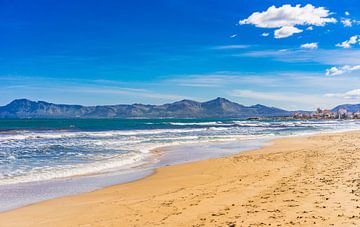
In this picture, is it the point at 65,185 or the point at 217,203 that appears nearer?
the point at 217,203

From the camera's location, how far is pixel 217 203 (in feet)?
28.6

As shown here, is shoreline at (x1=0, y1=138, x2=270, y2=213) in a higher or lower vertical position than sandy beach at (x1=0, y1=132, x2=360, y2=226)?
lower

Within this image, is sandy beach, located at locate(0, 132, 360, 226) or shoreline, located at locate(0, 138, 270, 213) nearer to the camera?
sandy beach, located at locate(0, 132, 360, 226)

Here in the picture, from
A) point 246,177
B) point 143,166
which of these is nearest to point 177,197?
point 246,177

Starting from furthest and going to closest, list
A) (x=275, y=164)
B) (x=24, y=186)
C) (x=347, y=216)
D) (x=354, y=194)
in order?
1. (x=275, y=164)
2. (x=24, y=186)
3. (x=354, y=194)
4. (x=347, y=216)

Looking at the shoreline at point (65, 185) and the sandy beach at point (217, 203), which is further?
the shoreline at point (65, 185)

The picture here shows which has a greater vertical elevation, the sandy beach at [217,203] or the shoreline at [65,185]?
the sandy beach at [217,203]

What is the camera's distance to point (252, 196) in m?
9.29

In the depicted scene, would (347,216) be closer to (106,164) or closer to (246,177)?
(246,177)

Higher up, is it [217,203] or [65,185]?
[217,203]

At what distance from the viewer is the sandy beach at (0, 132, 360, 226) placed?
7.25m

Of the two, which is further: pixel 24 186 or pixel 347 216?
pixel 24 186

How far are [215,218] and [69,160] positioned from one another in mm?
12414

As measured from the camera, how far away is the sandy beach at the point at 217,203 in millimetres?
7250
